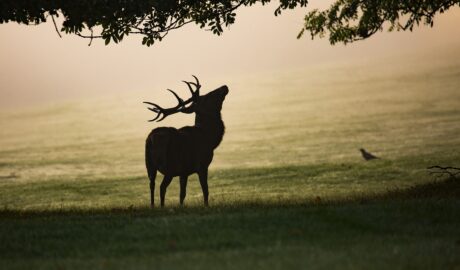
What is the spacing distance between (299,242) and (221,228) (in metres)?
1.57

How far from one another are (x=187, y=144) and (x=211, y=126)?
77 centimetres

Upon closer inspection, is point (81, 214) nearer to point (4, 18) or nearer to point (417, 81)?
point (4, 18)

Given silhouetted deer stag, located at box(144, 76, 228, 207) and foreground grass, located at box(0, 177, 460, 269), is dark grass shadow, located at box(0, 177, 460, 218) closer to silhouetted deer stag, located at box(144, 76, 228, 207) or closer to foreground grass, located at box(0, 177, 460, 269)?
foreground grass, located at box(0, 177, 460, 269)

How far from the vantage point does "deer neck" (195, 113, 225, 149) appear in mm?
17438

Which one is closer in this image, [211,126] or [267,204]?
[267,204]

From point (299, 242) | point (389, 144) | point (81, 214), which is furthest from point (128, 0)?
point (389, 144)

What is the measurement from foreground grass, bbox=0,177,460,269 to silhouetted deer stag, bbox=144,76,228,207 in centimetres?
140

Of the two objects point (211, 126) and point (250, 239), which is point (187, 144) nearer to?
point (211, 126)

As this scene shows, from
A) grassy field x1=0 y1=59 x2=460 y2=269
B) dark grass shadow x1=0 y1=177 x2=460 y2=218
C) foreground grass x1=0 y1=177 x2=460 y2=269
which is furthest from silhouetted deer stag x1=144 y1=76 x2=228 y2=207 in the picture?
foreground grass x1=0 y1=177 x2=460 y2=269

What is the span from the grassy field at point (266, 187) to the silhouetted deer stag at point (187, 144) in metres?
0.83

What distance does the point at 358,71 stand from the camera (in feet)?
332

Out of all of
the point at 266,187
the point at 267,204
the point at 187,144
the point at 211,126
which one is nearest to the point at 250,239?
the point at 267,204

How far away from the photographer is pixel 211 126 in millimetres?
17500

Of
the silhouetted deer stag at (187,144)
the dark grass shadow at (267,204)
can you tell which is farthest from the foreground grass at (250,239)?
the silhouetted deer stag at (187,144)
